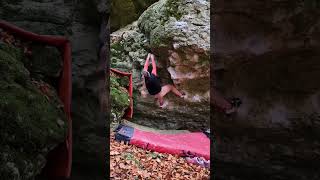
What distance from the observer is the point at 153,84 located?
293 inches

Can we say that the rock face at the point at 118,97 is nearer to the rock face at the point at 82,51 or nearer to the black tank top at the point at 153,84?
the black tank top at the point at 153,84

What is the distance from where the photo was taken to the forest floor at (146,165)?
5.06 m

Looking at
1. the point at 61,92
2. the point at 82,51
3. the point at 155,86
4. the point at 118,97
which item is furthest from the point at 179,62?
the point at 61,92

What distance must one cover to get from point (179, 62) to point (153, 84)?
0.62m

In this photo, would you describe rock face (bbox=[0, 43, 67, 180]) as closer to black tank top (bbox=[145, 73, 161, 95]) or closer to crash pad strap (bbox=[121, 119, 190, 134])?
crash pad strap (bbox=[121, 119, 190, 134])

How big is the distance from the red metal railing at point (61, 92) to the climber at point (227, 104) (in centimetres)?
154

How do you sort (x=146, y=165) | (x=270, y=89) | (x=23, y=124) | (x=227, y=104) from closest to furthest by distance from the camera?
1. (x=23, y=124)
2. (x=270, y=89)
3. (x=227, y=104)
4. (x=146, y=165)

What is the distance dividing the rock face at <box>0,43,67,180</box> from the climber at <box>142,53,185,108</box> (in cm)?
483

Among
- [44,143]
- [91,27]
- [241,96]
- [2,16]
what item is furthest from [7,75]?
[241,96]

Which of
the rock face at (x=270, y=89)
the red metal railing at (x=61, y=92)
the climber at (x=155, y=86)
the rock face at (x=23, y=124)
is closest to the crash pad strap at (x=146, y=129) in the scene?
the climber at (x=155, y=86)

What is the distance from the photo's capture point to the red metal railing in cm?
294

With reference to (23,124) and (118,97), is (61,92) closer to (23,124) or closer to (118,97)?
(23,124)

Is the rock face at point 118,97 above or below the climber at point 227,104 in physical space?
below

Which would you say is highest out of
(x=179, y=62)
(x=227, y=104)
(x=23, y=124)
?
(x=179, y=62)
